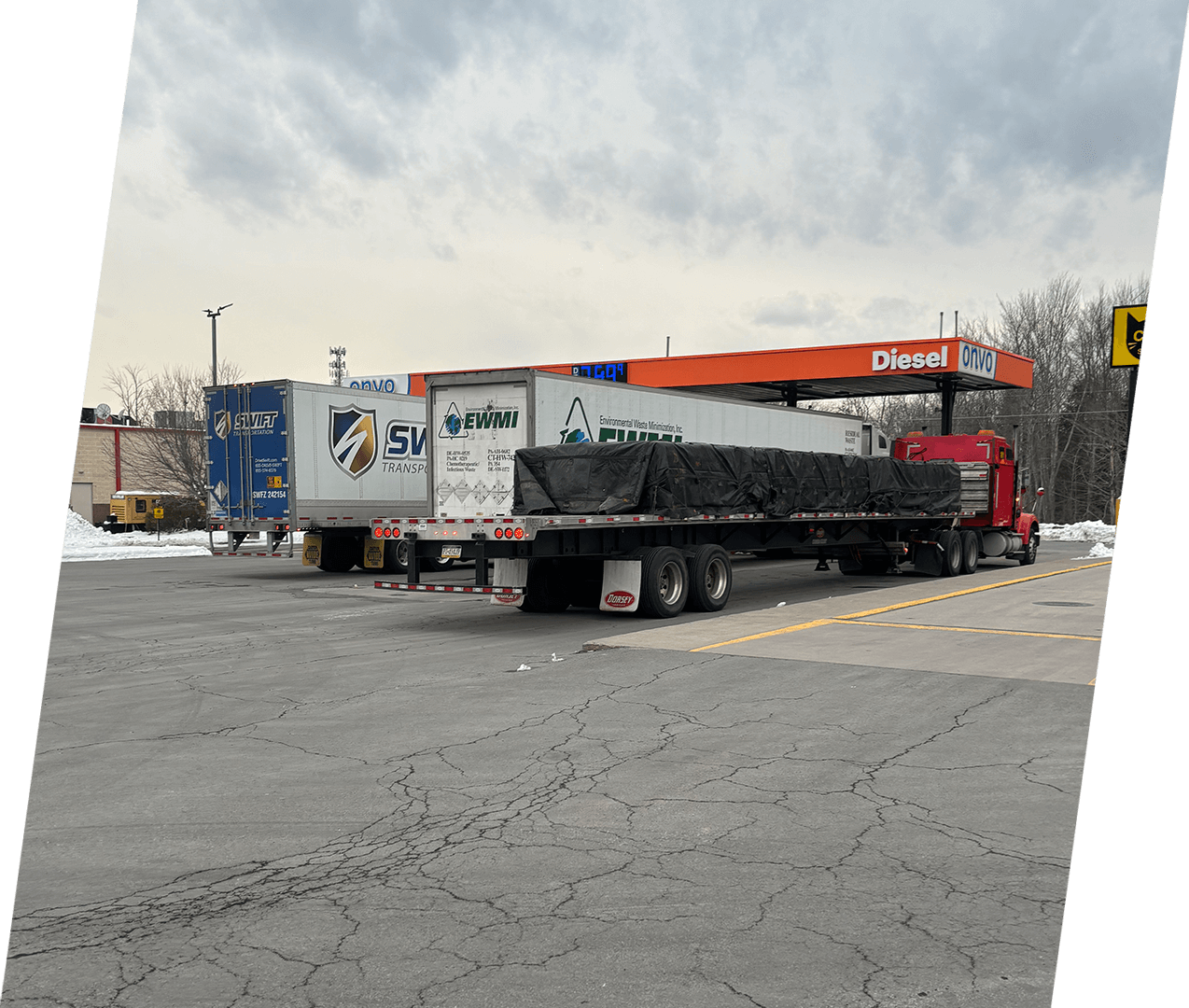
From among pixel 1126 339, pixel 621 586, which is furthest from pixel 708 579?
pixel 1126 339

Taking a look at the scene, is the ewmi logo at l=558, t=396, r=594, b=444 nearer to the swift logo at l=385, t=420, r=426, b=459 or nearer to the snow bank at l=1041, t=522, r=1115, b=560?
the swift logo at l=385, t=420, r=426, b=459

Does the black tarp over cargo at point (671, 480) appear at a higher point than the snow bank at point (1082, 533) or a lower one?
higher

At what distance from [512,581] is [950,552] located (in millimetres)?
11661

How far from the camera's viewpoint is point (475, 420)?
18.2 metres

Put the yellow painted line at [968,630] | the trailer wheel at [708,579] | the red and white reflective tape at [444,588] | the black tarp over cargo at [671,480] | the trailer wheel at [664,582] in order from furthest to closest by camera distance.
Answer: the trailer wheel at [708,579] < the black tarp over cargo at [671,480] < the trailer wheel at [664,582] < the red and white reflective tape at [444,588] < the yellow painted line at [968,630]

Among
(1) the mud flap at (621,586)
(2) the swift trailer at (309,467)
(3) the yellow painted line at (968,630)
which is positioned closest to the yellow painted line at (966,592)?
(3) the yellow painted line at (968,630)

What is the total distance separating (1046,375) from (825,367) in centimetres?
3005

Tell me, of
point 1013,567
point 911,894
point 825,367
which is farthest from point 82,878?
point 825,367

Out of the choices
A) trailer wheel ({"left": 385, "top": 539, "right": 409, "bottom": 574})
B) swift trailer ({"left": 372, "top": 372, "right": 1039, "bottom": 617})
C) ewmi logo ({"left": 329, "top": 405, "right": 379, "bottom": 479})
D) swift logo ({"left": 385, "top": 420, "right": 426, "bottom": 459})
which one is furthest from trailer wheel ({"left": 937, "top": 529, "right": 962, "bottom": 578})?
ewmi logo ({"left": 329, "top": 405, "right": 379, "bottom": 479})

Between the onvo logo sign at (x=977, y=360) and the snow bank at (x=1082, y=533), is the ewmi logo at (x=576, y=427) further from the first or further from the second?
the snow bank at (x=1082, y=533)

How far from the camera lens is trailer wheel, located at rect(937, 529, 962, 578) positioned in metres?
23.0

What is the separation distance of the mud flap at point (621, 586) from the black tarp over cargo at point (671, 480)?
2.47ft

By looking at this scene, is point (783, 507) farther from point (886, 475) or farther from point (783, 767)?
point (783, 767)

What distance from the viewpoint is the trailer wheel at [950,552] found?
23.0 metres
